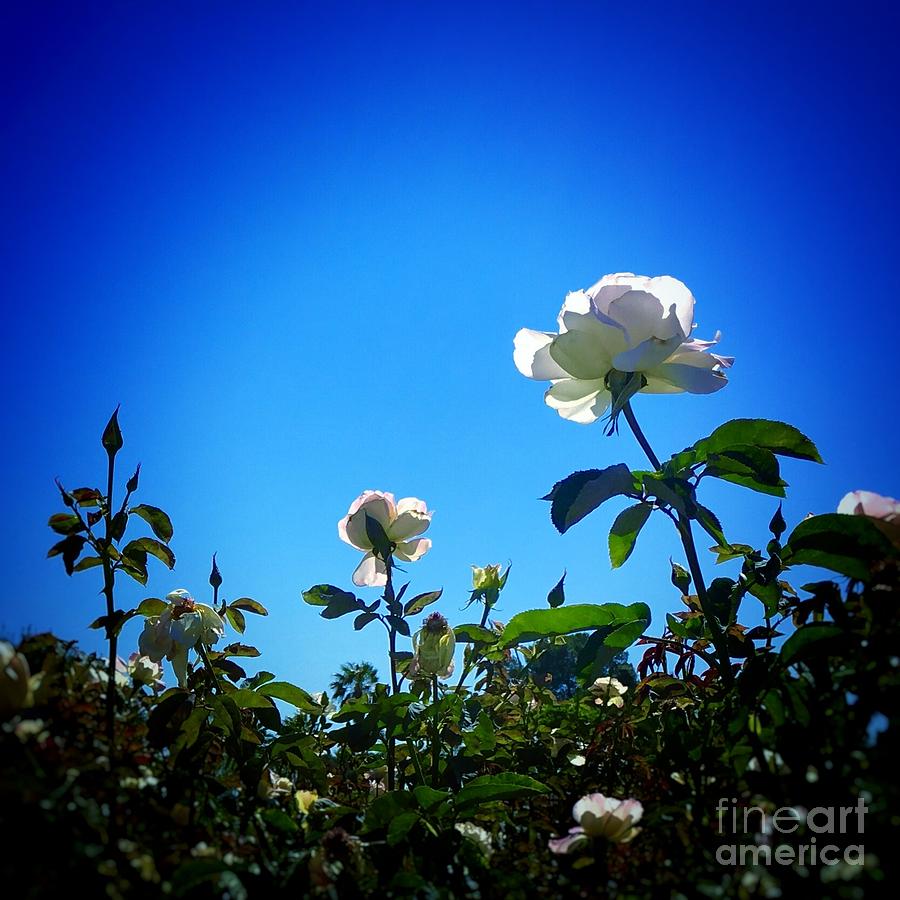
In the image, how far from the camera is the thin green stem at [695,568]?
1535mm

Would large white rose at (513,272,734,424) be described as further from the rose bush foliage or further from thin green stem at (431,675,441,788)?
thin green stem at (431,675,441,788)

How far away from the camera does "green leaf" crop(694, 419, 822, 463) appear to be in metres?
1.51

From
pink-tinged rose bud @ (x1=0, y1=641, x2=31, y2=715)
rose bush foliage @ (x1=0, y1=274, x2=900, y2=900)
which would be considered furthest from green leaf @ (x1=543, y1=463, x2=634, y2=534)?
pink-tinged rose bud @ (x1=0, y1=641, x2=31, y2=715)

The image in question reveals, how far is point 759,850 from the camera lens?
888 millimetres

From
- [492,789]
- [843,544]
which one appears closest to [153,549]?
[492,789]

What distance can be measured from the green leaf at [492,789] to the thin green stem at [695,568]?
0.53m

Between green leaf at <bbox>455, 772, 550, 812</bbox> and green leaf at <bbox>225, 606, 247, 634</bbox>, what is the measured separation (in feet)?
3.61

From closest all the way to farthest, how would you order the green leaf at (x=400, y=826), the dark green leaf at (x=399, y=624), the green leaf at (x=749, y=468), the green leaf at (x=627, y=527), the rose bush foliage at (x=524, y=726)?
the rose bush foliage at (x=524, y=726)
the green leaf at (x=400, y=826)
the green leaf at (x=749, y=468)
the green leaf at (x=627, y=527)
the dark green leaf at (x=399, y=624)

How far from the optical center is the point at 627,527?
1653 millimetres

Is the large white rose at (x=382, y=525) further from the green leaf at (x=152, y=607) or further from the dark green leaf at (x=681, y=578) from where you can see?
the dark green leaf at (x=681, y=578)

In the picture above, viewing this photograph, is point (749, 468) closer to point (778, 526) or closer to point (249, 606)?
point (778, 526)

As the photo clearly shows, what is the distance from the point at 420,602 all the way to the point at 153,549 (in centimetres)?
84

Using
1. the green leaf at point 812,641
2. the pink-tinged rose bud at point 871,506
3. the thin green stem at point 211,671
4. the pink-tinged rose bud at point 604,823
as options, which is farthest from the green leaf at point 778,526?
the thin green stem at point 211,671

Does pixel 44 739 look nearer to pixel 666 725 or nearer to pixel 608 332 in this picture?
pixel 666 725
